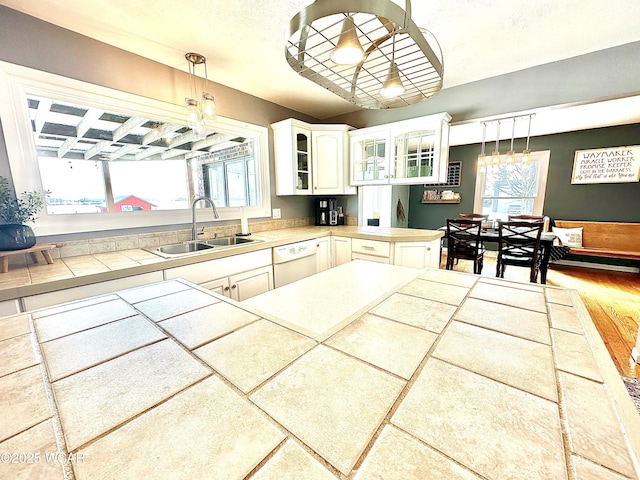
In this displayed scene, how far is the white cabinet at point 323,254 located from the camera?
2.75 meters

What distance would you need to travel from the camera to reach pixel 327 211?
11.0ft

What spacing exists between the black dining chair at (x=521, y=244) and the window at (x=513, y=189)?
2.00m

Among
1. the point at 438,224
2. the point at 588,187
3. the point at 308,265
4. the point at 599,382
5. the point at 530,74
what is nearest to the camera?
the point at 599,382

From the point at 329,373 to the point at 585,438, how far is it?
0.40 meters

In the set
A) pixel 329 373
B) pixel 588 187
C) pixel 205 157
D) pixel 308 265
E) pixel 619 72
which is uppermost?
pixel 619 72

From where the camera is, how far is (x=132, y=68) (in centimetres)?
189

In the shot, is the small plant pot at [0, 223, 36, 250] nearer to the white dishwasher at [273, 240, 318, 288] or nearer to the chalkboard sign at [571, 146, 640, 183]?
the white dishwasher at [273, 240, 318, 288]

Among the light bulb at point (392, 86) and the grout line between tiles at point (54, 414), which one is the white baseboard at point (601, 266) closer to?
the light bulb at point (392, 86)

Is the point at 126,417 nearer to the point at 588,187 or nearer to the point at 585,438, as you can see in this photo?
the point at 585,438

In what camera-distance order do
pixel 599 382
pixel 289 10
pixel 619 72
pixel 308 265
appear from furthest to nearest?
pixel 308 265 → pixel 619 72 → pixel 289 10 → pixel 599 382

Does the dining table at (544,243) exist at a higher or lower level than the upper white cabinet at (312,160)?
lower

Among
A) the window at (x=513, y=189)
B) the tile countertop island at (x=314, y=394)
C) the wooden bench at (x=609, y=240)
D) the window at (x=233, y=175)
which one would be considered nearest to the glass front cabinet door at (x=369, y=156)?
the window at (x=233, y=175)

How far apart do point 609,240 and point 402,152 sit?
4111 millimetres

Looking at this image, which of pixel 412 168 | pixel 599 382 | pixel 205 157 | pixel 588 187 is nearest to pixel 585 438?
pixel 599 382
